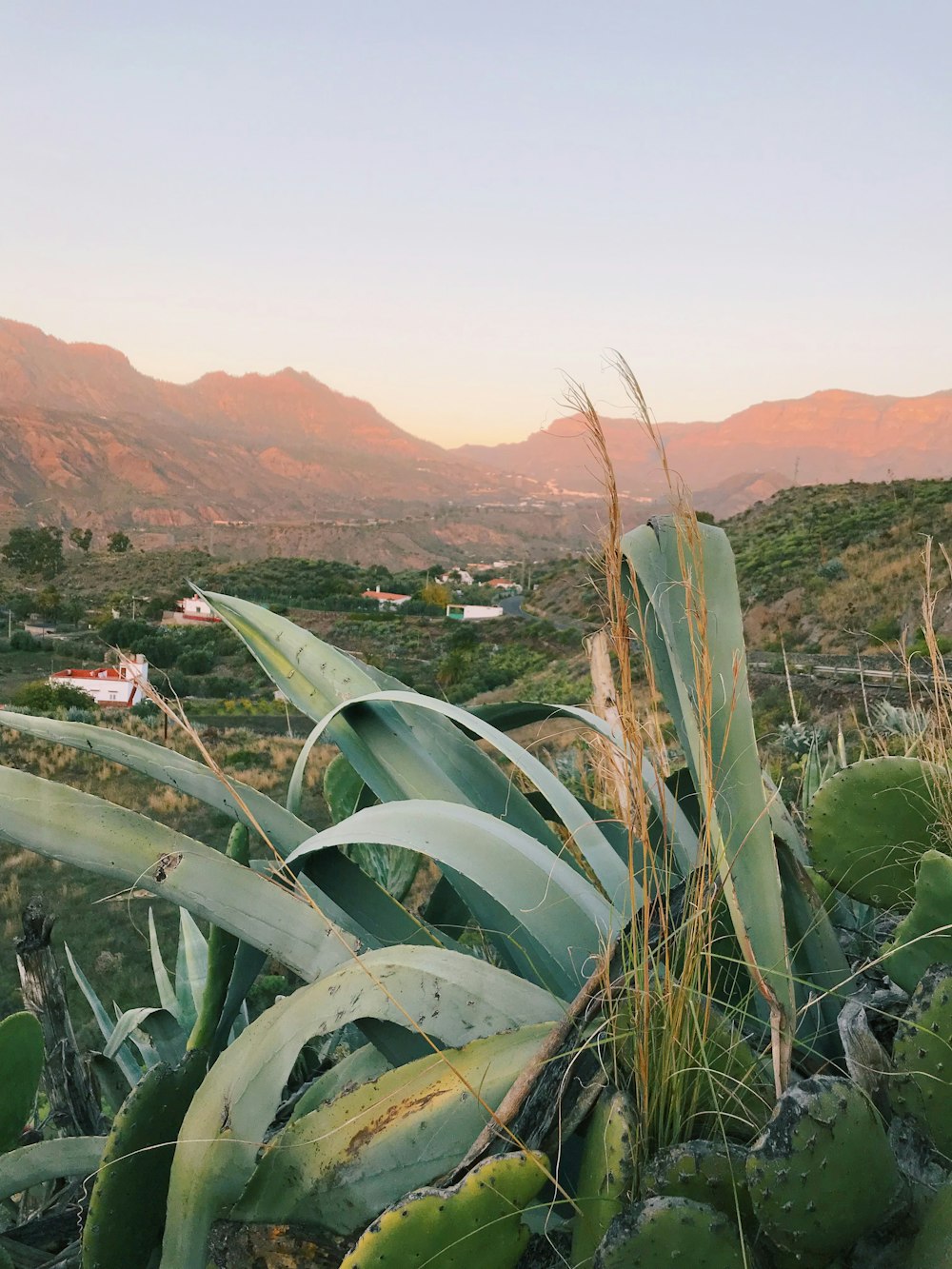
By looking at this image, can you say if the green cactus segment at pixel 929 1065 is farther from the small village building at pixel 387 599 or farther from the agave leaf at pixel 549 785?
the small village building at pixel 387 599

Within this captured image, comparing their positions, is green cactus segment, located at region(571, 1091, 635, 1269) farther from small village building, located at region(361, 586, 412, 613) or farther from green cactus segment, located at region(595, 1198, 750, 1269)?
small village building, located at region(361, 586, 412, 613)

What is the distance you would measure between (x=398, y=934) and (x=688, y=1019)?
1.76 ft

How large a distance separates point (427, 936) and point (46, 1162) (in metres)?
0.55

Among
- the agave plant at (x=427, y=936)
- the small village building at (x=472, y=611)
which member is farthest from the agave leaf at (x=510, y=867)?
the small village building at (x=472, y=611)

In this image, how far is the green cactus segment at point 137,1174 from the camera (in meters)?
0.99

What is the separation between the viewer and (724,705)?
1.11 metres

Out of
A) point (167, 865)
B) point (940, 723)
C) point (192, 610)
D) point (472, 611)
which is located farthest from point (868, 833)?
point (192, 610)

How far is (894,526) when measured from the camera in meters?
30.8

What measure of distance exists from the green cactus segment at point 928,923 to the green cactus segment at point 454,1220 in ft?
2.07

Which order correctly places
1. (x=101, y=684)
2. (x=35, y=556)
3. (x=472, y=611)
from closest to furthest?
(x=101, y=684), (x=472, y=611), (x=35, y=556)

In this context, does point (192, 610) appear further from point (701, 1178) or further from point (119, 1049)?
point (701, 1178)

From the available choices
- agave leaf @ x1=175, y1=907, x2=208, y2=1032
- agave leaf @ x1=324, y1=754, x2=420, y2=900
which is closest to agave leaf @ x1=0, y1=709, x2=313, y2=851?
agave leaf @ x1=324, y1=754, x2=420, y2=900

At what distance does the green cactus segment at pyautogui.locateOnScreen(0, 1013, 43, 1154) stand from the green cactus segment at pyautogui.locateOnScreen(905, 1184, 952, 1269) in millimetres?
1104

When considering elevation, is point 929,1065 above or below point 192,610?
above
